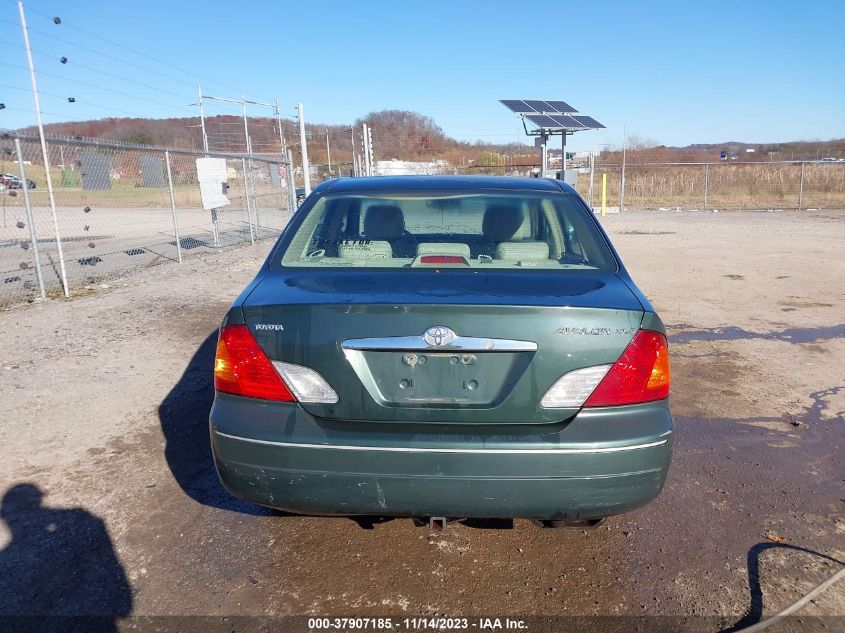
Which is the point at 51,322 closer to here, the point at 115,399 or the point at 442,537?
the point at 115,399

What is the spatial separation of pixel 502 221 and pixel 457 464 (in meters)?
1.67

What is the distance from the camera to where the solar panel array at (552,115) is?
1688 cm

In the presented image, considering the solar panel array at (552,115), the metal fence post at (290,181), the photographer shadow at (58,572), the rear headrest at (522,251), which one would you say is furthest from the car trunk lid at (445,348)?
the metal fence post at (290,181)

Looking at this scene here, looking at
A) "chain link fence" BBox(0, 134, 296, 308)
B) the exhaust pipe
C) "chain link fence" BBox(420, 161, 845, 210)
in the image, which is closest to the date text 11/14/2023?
the exhaust pipe

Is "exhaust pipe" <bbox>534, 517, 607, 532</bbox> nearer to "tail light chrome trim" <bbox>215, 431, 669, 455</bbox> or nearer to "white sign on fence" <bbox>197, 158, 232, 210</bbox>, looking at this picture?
"tail light chrome trim" <bbox>215, 431, 669, 455</bbox>

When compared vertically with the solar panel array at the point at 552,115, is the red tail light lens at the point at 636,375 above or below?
below

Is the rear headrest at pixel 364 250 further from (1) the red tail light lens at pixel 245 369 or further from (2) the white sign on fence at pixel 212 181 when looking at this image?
(2) the white sign on fence at pixel 212 181

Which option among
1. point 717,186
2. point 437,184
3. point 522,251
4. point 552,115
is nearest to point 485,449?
point 522,251

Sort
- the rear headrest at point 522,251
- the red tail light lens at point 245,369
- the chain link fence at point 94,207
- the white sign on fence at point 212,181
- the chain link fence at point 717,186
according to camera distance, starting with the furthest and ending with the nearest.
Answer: the chain link fence at point 717,186, the white sign on fence at point 212,181, the chain link fence at point 94,207, the rear headrest at point 522,251, the red tail light lens at point 245,369

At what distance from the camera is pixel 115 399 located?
4.84 meters

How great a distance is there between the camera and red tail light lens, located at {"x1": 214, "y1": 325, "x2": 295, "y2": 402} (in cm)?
235

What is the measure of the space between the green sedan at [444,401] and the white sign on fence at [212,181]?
12.4 m

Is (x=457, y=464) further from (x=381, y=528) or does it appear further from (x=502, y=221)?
(x=502, y=221)

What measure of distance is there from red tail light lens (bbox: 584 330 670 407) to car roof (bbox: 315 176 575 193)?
4.34 ft
